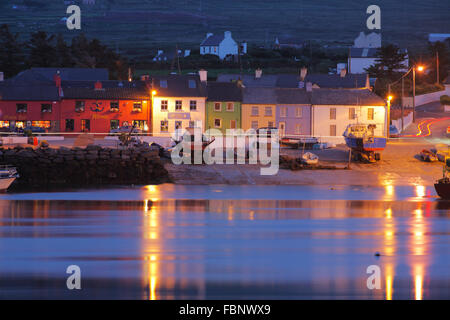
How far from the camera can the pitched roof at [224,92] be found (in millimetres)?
80825

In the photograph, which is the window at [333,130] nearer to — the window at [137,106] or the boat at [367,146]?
the window at [137,106]

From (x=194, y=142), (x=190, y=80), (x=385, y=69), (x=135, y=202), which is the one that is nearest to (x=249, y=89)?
(x=190, y=80)

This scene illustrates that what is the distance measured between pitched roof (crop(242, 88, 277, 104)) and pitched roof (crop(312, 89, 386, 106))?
4.51m

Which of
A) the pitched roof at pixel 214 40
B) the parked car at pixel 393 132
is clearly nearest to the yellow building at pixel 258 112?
the parked car at pixel 393 132

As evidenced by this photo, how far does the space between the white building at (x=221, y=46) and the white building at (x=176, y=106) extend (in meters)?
102

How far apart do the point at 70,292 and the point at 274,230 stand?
10.6m

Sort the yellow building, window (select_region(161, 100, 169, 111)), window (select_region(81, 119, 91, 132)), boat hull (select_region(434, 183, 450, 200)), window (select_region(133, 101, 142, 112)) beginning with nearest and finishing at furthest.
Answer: boat hull (select_region(434, 183, 450, 200))
window (select_region(81, 119, 91, 132))
window (select_region(161, 100, 169, 111))
window (select_region(133, 101, 142, 112))
the yellow building

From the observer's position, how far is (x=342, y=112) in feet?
260

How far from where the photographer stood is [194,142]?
52.9 m

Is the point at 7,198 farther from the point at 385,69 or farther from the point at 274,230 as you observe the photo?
the point at 385,69

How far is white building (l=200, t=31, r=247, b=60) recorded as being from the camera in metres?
184

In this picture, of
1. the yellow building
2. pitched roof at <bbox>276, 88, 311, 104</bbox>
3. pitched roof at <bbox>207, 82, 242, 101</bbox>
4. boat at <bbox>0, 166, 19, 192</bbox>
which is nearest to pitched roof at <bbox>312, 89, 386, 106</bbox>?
pitched roof at <bbox>276, 88, 311, 104</bbox>

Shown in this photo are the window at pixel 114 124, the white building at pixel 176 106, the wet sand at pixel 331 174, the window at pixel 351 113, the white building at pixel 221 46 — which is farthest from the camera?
the white building at pixel 221 46

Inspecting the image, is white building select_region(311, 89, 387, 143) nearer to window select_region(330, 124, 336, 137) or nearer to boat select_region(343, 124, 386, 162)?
window select_region(330, 124, 336, 137)
